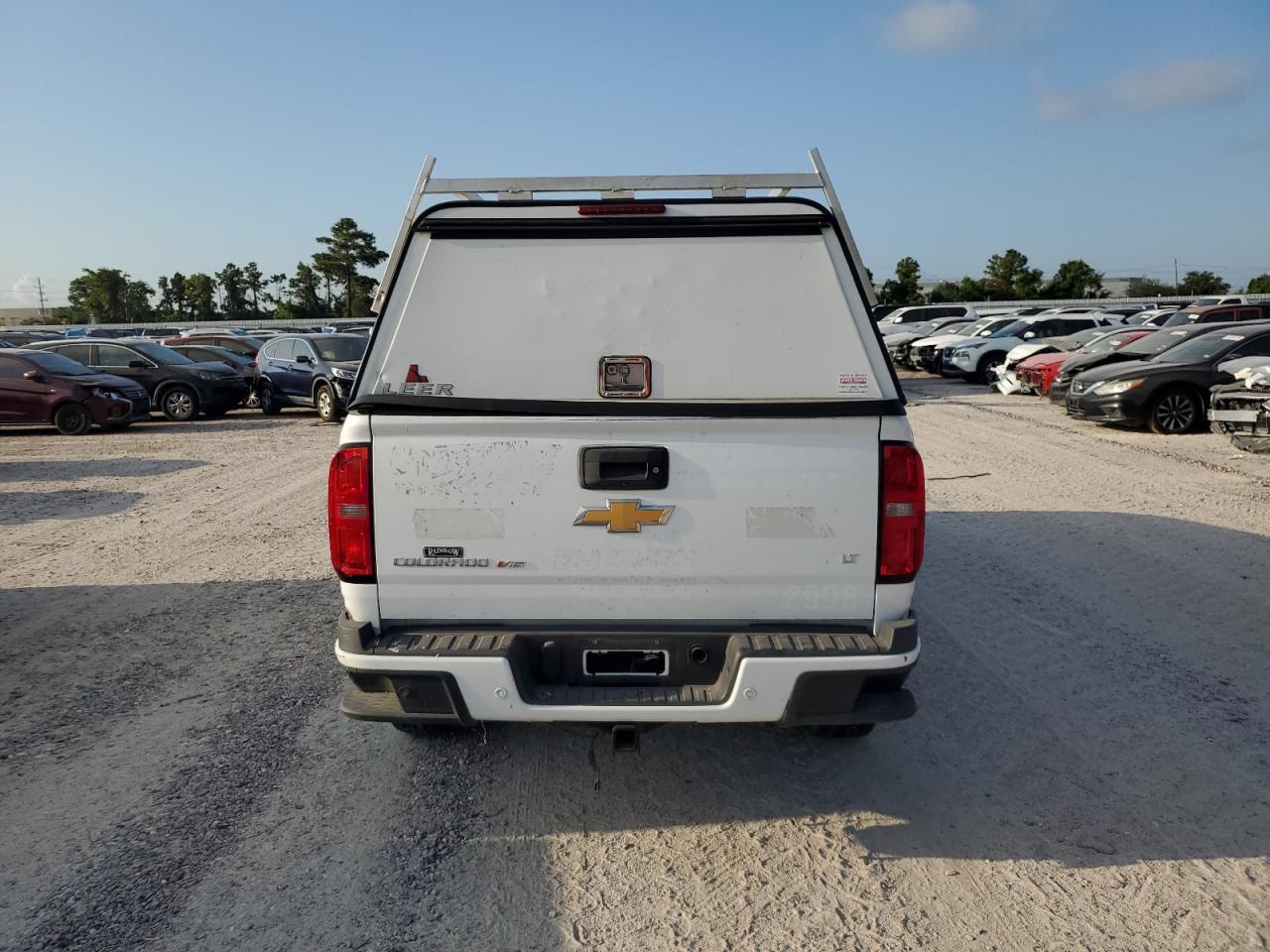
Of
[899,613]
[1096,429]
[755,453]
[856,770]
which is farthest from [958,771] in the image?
[1096,429]

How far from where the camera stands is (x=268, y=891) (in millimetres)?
3393

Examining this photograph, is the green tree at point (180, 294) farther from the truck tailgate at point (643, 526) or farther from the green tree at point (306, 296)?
the truck tailgate at point (643, 526)

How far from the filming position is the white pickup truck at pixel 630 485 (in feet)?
11.5

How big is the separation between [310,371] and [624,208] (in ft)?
58.4

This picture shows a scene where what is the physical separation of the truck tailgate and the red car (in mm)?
19146

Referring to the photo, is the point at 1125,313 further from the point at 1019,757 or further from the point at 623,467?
the point at 623,467

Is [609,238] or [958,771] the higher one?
[609,238]

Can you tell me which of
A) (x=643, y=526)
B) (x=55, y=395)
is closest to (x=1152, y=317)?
(x=55, y=395)

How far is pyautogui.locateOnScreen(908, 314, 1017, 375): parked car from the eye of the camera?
28.3 metres

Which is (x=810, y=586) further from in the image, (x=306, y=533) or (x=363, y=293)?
(x=363, y=293)

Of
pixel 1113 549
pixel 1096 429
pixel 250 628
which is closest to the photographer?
pixel 250 628

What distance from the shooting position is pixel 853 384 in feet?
11.7

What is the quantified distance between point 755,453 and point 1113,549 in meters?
5.63

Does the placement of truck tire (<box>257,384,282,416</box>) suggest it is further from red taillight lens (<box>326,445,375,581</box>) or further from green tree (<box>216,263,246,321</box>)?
green tree (<box>216,263,246,321</box>)
